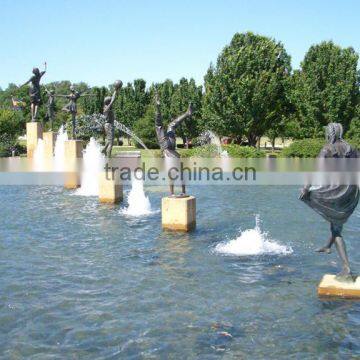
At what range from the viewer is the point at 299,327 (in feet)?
21.3

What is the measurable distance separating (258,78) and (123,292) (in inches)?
1401

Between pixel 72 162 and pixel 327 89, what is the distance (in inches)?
960

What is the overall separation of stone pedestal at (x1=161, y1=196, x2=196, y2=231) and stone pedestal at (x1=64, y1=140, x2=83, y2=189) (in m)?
8.61

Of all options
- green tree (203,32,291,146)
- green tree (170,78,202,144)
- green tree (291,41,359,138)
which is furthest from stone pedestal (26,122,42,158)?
green tree (170,78,202,144)

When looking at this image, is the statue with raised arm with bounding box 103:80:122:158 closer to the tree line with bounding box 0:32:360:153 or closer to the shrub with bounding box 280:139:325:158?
the shrub with bounding box 280:139:325:158

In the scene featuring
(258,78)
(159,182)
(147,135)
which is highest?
(258,78)

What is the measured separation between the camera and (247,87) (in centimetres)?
4078

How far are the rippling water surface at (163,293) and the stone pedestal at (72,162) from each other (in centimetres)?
650

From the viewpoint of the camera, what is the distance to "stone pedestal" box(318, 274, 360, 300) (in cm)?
736

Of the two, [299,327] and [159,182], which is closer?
[299,327]

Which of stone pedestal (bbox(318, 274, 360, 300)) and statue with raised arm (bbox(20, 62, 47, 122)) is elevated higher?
statue with raised arm (bbox(20, 62, 47, 122))

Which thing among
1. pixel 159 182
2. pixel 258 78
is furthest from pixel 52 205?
pixel 258 78

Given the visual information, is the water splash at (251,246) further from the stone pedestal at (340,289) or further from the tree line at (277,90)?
the tree line at (277,90)

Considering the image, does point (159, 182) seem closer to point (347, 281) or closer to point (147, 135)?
point (347, 281)
